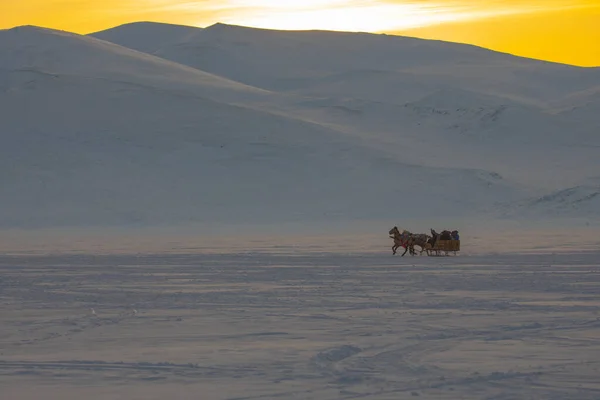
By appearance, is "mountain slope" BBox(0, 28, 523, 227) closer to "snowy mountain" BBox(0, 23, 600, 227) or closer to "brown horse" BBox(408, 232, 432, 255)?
"snowy mountain" BBox(0, 23, 600, 227)

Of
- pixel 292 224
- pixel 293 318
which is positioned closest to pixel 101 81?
pixel 292 224

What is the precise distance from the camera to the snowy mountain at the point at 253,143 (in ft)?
183

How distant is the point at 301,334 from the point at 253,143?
5154 cm

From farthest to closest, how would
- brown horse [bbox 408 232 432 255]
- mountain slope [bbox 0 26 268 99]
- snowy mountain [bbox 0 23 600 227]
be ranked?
mountain slope [bbox 0 26 268 99]
snowy mountain [bbox 0 23 600 227]
brown horse [bbox 408 232 432 255]

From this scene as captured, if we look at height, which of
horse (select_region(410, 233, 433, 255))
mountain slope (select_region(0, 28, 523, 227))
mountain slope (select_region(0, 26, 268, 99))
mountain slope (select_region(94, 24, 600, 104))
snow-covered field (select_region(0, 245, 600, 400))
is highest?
mountain slope (select_region(94, 24, 600, 104))

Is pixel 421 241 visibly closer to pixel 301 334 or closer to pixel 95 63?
pixel 301 334

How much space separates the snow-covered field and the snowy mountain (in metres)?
31.4

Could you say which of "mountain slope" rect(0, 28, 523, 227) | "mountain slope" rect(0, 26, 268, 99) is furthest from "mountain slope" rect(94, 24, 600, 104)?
"mountain slope" rect(0, 28, 523, 227)

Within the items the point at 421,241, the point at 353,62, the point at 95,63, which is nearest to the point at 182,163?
the point at 95,63

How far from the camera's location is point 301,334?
13375 mm

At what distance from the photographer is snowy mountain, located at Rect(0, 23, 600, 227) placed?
5578 cm

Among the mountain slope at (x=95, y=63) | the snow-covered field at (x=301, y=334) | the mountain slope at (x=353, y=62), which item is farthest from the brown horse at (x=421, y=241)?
the mountain slope at (x=353, y=62)

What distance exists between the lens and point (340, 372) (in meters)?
10.9

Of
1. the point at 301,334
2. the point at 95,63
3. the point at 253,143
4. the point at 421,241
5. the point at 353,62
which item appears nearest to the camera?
the point at 301,334
